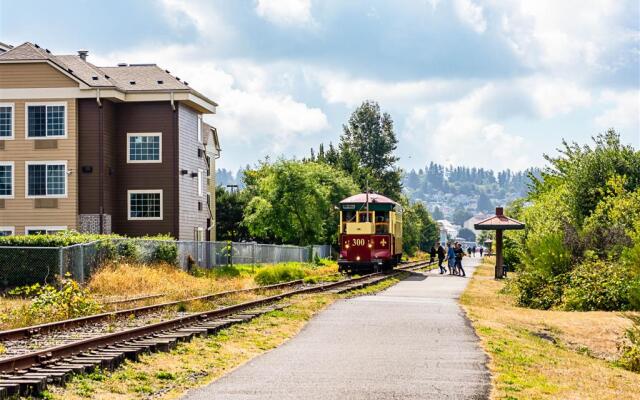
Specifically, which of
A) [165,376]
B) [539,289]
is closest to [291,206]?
[539,289]

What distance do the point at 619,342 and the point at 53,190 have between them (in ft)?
109

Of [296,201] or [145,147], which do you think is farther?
[296,201]

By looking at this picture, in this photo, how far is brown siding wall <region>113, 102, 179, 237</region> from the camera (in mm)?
49031

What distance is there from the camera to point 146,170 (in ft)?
162

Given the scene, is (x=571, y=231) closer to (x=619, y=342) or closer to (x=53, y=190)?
(x=619, y=342)

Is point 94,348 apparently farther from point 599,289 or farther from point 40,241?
point 40,241

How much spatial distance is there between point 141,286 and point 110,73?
23.5 m

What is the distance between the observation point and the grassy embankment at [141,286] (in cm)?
2048

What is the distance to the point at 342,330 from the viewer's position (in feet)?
62.2

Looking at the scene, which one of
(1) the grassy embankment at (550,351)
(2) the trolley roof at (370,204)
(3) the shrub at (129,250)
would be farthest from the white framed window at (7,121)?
(1) the grassy embankment at (550,351)

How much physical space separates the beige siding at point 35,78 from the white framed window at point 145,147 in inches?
167

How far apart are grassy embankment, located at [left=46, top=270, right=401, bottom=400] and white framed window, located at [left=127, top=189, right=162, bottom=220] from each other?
28.6 meters

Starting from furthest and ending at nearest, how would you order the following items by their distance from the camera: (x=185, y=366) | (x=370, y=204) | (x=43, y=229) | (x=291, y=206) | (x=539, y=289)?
(x=291, y=206), (x=43, y=229), (x=370, y=204), (x=539, y=289), (x=185, y=366)

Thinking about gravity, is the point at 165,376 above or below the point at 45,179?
below
